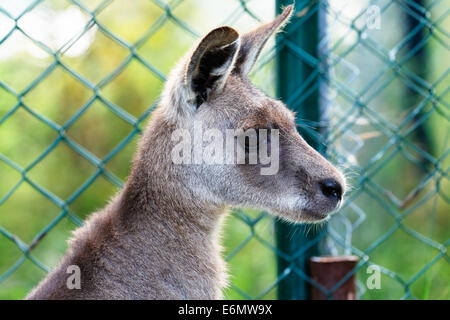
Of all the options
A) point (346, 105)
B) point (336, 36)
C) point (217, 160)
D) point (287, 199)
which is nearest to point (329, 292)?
point (287, 199)

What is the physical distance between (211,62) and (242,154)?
1.18 ft

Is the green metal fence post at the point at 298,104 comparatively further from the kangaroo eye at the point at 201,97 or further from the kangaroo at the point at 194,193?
the kangaroo eye at the point at 201,97

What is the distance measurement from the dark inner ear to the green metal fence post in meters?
0.56

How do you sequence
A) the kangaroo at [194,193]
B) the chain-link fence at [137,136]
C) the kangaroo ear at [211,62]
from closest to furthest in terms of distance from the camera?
the kangaroo ear at [211,62] → the kangaroo at [194,193] → the chain-link fence at [137,136]

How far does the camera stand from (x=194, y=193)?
7.41 ft

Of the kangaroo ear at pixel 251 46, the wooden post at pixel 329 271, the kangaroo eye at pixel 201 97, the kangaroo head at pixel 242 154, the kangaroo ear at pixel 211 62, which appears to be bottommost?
the wooden post at pixel 329 271

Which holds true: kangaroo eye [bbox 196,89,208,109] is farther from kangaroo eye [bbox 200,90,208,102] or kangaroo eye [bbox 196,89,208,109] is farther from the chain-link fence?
the chain-link fence

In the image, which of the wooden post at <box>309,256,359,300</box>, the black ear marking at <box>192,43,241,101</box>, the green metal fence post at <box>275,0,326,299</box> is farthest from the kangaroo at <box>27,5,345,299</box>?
the wooden post at <box>309,256,359,300</box>

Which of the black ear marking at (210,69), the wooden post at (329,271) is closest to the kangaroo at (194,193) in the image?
the black ear marking at (210,69)

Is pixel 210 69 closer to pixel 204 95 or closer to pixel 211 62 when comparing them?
pixel 211 62

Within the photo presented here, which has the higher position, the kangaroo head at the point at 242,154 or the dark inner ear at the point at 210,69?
the dark inner ear at the point at 210,69

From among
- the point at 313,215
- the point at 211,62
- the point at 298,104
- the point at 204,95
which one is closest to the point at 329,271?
the point at 313,215

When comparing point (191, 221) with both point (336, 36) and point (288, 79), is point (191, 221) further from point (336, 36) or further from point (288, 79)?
point (336, 36)

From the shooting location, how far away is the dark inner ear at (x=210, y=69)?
82.0 inches
